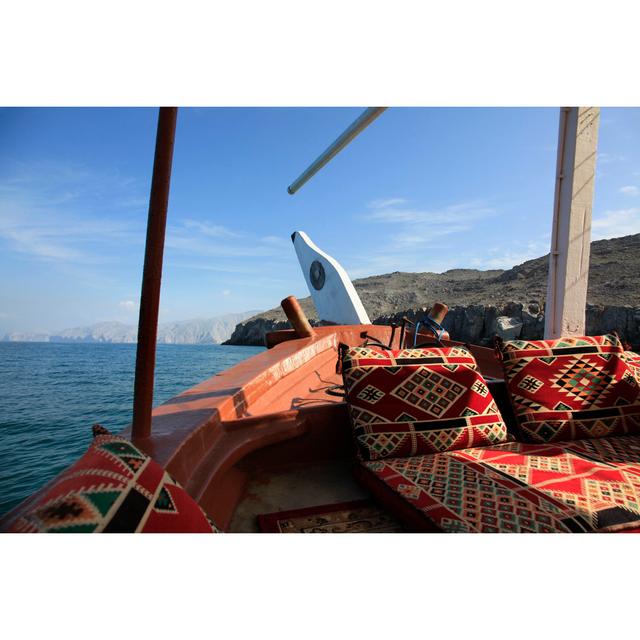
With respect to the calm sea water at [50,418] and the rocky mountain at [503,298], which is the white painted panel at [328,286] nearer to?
the rocky mountain at [503,298]

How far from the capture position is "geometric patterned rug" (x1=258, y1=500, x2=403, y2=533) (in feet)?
3.97

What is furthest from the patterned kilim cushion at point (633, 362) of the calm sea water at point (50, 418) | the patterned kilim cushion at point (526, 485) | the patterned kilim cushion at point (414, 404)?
the calm sea water at point (50, 418)

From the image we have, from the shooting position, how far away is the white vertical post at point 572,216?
11.2 feet

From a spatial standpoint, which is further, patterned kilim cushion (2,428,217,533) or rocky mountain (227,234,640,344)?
rocky mountain (227,234,640,344)

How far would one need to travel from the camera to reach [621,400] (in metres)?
1.54

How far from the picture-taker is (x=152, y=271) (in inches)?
42.1

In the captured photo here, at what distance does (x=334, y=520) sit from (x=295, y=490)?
224 millimetres

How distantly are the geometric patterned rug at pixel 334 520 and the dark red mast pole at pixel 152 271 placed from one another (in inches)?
18.3

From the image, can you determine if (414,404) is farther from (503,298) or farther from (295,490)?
(503,298)

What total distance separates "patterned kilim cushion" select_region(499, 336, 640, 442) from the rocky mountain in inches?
312

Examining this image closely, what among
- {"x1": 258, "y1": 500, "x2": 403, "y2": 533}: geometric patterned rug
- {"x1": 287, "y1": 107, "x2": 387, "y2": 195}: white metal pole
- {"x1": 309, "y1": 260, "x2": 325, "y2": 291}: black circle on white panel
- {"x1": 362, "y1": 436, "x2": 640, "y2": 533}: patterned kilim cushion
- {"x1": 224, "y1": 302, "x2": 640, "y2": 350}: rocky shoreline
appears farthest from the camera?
{"x1": 309, "y1": 260, "x2": 325, "y2": 291}: black circle on white panel

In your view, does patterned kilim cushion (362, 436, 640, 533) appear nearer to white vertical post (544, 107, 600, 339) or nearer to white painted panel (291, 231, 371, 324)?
white vertical post (544, 107, 600, 339)

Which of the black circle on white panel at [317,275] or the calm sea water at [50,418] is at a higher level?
the black circle on white panel at [317,275]

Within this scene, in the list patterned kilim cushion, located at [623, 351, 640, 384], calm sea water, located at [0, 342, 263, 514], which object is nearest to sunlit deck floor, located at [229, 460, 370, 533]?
patterned kilim cushion, located at [623, 351, 640, 384]
